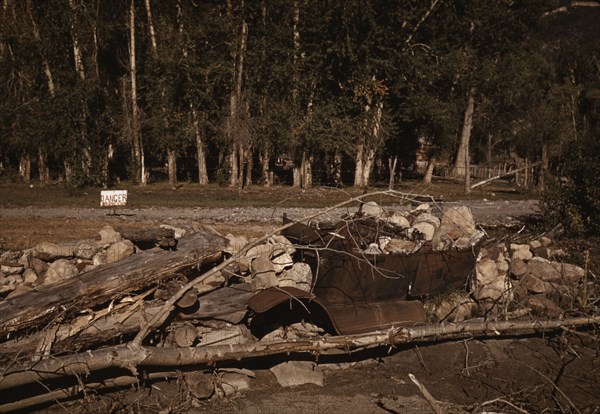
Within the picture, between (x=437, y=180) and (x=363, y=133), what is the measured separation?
1226cm

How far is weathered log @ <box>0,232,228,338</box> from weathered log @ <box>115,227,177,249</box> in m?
0.79

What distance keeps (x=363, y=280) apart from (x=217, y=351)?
104 inches

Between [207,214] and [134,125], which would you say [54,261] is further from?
Result: [134,125]

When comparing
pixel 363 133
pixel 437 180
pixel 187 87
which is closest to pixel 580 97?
pixel 437 180

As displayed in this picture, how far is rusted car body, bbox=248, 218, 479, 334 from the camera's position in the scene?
6.63 m

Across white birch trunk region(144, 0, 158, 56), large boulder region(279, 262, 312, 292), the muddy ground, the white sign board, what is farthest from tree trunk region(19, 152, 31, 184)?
the muddy ground

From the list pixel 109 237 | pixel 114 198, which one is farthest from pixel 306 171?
pixel 109 237

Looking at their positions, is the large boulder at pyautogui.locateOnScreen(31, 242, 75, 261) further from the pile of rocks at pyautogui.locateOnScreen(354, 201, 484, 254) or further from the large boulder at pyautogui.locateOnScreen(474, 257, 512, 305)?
the large boulder at pyautogui.locateOnScreen(474, 257, 512, 305)

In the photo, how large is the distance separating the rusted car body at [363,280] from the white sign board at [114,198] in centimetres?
766

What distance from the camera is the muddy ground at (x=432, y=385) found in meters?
5.47

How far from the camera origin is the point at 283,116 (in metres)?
27.0

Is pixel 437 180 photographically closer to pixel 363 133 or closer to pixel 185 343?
pixel 363 133

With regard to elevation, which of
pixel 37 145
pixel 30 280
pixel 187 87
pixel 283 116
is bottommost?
pixel 30 280

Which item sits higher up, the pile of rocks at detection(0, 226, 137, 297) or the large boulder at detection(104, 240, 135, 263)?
the large boulder at detection(104, 240, 135, 263)
